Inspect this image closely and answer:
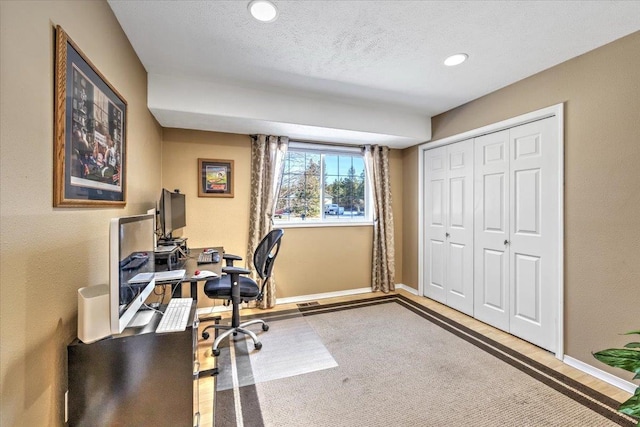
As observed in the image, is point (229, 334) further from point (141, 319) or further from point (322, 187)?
point (322, 187)

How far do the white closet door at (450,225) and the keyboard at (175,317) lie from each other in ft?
9.55

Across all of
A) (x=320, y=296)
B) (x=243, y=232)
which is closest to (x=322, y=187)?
(x=243, y=232)

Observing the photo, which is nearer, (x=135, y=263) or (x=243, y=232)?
(x=135, y=263)

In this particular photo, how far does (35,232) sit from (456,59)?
2.78 m

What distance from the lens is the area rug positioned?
1.61 metres

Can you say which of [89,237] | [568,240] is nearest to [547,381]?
[568,240]

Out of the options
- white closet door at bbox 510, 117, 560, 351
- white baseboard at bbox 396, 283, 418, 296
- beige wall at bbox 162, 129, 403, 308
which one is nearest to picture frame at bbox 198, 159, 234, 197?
beige wall at bbox 162, 129, 403, 308

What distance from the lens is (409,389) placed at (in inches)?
73.4

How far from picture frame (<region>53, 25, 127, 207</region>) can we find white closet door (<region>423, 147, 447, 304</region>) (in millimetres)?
3313

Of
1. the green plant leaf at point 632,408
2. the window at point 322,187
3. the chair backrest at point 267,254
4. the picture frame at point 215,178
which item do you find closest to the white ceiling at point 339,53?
the picture frame at point 215,178

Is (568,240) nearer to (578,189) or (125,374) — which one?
(578,189)

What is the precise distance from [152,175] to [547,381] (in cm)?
364

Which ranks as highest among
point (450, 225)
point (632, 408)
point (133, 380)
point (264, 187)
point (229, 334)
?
point (264, 187)

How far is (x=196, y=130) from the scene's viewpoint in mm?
3141
